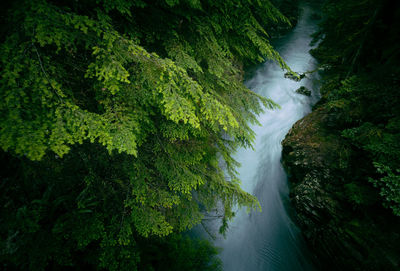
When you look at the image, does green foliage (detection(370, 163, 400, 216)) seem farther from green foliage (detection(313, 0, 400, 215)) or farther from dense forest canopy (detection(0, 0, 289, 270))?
dense forest canopy (detection(0, 0, 289, 270))

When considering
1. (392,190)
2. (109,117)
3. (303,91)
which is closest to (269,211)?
(392,190)

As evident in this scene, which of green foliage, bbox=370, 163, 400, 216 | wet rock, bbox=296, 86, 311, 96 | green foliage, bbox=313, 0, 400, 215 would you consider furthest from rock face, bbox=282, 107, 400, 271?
wet rock, bbox=296, 86, 311, 96

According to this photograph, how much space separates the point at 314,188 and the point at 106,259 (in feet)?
18.8

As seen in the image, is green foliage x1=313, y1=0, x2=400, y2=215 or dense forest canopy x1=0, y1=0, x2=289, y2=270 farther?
green foliage x1=313, y1=0, x2=400, y2=215

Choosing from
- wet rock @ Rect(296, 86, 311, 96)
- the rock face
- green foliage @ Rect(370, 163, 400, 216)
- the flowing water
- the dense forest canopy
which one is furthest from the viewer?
wet rock @ Rect(296, 86, 311, 96)

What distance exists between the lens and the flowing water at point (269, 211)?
5.42m

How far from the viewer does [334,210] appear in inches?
176

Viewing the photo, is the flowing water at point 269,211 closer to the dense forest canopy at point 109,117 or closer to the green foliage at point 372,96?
the dense forest canopy at point 109,117

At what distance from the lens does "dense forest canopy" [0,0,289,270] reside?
1.46 meters

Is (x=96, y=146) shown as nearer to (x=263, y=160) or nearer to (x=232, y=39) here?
(x=232, y=39)

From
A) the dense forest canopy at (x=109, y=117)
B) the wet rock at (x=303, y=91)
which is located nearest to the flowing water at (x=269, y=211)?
the wet rock at (x=303, y=91)

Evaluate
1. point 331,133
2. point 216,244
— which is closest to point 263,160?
point 331,133

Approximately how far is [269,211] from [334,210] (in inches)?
97.1

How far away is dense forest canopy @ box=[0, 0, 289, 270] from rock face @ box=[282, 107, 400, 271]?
2.93 meters
